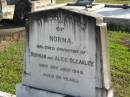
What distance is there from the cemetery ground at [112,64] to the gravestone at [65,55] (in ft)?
3.26

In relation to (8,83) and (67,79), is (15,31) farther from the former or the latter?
(67,79)

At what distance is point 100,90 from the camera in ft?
16.2

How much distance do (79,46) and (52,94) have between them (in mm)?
859

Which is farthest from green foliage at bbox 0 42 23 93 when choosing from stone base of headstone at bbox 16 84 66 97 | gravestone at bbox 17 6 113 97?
gravestone at bbox 17 6 113 97

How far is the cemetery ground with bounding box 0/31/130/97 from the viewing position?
21.2 feet

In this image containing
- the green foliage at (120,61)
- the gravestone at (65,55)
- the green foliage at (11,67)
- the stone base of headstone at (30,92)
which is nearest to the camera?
the gravestone at (65,55)

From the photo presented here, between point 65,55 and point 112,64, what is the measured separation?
8.88 feet

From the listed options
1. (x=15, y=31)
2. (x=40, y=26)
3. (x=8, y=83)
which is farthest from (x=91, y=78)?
(x=15, y=31)

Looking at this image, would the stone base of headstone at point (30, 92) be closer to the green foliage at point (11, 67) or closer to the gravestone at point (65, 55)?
the gravestone at point (65, 55)

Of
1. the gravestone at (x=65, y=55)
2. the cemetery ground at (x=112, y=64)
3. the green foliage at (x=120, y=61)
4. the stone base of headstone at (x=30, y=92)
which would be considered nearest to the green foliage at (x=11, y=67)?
the cemetery ground at (x=112, y=64)

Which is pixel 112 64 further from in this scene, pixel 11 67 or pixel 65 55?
pixel 65 55

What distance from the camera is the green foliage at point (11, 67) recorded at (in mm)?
6590

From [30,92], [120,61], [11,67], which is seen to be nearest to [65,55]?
[30,92]

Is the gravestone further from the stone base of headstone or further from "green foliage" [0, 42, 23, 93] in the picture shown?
"green foliage" [0, 42, 23, 93]
